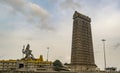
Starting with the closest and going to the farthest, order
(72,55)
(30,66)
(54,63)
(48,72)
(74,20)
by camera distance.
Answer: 1. (48,72)
2. (30,66)
3. (54,63)
4. (72,55)
5. (74,20)

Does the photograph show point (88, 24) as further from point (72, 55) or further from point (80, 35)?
point (72, 55)

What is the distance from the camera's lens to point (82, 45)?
164375 mm

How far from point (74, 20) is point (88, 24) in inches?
611

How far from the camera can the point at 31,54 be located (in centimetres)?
14512

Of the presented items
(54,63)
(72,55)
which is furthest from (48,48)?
(72,55)

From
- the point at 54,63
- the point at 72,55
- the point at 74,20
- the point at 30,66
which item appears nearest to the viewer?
the point at 30,66

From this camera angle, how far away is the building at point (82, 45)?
15775 cm

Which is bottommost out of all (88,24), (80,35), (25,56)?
(25,56)

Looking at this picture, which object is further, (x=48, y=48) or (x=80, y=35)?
(x=80, y=35)

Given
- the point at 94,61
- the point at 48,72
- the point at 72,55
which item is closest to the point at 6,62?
the point at 48,72

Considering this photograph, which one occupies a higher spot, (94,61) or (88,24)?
(88,24)

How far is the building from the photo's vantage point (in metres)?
158

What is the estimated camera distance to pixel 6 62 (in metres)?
134

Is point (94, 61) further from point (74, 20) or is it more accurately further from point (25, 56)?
point (25, 56)
